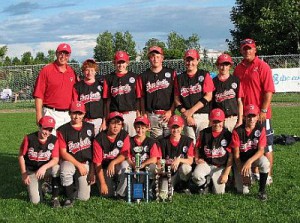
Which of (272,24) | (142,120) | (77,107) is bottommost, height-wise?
(142,120)

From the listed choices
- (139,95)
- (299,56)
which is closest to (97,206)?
(139,95)

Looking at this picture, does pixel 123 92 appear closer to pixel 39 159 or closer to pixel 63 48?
pixel 63 48

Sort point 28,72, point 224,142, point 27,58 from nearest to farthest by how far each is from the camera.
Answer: point 224,142
point 28,72
point 27,58

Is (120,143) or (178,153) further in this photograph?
(178,153)

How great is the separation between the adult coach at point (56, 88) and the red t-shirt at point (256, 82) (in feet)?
8.48

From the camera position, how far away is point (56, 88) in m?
7.24

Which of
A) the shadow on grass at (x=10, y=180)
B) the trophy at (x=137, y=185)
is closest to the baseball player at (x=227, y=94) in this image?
the trophy at (x=137, y=185)

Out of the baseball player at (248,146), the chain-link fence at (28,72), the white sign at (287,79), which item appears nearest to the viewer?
the baseball player at (248,146)

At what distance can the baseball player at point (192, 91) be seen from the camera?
702cm

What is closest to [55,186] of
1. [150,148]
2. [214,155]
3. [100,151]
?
[100,151]

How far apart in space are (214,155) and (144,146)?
1.00m

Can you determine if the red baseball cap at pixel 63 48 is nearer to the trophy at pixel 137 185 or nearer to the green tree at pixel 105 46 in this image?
the trophy at pixel 137 185

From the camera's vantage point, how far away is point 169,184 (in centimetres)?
646

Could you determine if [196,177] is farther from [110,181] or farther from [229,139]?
[110,181]
